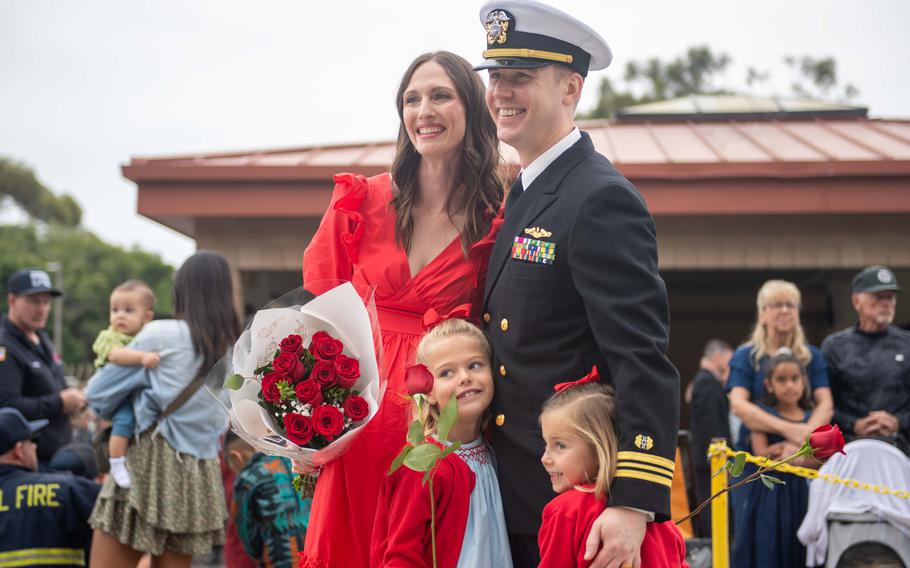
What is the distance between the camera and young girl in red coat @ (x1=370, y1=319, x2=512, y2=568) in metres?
2.36

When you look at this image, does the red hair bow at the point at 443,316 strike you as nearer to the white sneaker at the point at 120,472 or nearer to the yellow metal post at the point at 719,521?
the yellow metal post at the point at 719,521

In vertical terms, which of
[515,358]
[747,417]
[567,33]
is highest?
[567,33]

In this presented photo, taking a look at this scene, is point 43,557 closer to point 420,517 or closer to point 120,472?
point 120,472

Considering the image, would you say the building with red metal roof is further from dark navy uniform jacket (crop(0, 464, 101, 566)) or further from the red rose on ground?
the red rose on ground

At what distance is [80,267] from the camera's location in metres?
46.8

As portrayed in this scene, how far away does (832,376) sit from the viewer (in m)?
5.48

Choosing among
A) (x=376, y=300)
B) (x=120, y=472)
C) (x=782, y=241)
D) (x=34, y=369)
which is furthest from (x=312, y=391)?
(x=782, y=241)

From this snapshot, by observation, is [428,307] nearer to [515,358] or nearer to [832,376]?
[515,358]

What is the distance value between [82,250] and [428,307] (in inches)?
1935

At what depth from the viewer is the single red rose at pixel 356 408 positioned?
2395 mm

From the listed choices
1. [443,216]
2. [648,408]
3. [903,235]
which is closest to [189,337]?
[443,216]

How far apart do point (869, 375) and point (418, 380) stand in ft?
13.0

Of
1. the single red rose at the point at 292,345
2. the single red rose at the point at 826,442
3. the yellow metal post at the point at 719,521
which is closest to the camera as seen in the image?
the single red rose at the point at 826,442

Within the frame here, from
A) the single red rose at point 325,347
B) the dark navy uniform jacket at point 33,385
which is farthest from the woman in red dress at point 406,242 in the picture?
the dark navy uniform jacket at point 33,385
